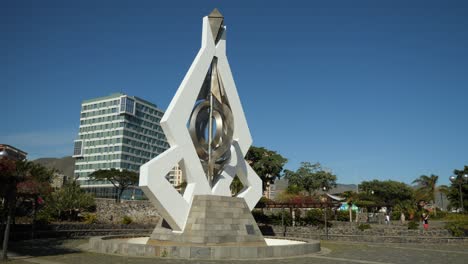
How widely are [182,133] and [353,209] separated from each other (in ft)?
115

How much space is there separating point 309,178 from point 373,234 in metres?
42.6

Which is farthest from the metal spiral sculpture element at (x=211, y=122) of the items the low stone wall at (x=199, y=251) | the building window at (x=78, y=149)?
the building window at (x=78, y=149)

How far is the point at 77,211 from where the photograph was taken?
4156 cm

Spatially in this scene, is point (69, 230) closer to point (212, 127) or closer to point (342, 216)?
point (212, 127)

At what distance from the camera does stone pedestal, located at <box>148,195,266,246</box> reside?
61.4 ft

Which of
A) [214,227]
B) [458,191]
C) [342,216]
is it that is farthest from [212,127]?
[458,191]

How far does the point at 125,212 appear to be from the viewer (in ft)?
148

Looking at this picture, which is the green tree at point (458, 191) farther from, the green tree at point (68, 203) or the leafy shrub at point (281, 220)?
the green tree at point (68, 203)

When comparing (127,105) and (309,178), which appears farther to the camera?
(127,105)

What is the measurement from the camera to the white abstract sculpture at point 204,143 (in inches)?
728

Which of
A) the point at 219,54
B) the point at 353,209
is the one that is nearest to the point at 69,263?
the point at 219,54

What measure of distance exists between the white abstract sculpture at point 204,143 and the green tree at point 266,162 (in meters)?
29.2

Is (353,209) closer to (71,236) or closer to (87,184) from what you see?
(71,236)

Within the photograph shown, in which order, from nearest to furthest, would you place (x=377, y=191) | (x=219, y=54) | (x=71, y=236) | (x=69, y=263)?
(x=69, y=263) → (x=219, y=54) → (x=71, y=236) → (x=377, y=191)
